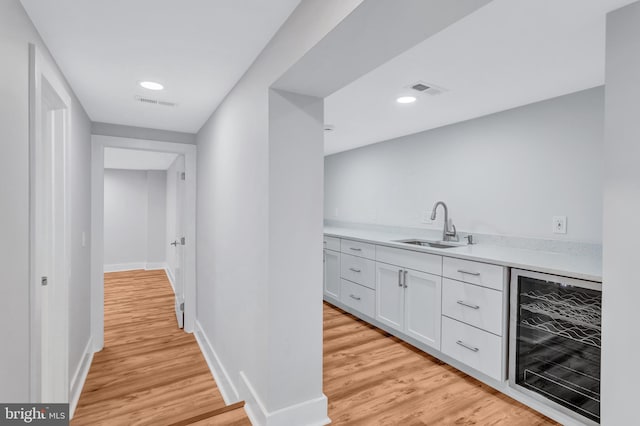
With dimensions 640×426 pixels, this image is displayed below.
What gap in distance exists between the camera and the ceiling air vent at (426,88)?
2221 mm

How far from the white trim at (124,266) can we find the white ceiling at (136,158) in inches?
78.3

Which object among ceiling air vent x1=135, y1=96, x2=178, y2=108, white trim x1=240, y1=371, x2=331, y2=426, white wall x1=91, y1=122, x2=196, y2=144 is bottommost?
white trim x1=240, y1=371, x2=331, y2=426

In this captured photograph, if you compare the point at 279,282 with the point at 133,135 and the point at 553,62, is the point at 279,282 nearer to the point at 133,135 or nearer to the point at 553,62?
the point at 553,62

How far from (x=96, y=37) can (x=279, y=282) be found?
1514 millimetres

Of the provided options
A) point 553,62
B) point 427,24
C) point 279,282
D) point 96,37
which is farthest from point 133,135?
point 553,62

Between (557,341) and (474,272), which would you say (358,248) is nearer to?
(474,272)

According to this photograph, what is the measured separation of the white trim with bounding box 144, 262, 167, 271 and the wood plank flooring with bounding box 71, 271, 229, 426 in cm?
265

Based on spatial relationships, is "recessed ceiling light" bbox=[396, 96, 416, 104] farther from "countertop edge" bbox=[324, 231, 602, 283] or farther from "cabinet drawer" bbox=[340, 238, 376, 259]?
"cabinet drawer" bbox=[340, 238, 376, 259]

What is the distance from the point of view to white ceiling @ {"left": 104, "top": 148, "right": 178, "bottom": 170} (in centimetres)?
465

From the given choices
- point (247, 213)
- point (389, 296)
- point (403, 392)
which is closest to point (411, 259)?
point (389, 296)

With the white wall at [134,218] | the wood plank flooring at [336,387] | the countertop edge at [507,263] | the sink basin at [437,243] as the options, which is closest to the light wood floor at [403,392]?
the wood plank flooring at [336,387]

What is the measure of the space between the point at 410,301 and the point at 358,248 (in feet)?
2.87

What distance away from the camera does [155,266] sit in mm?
6945

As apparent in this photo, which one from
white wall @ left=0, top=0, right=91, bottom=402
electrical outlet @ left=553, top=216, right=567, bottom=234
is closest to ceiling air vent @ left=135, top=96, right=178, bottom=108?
white wall @ left=0, top=0, right=91, bottom=402
